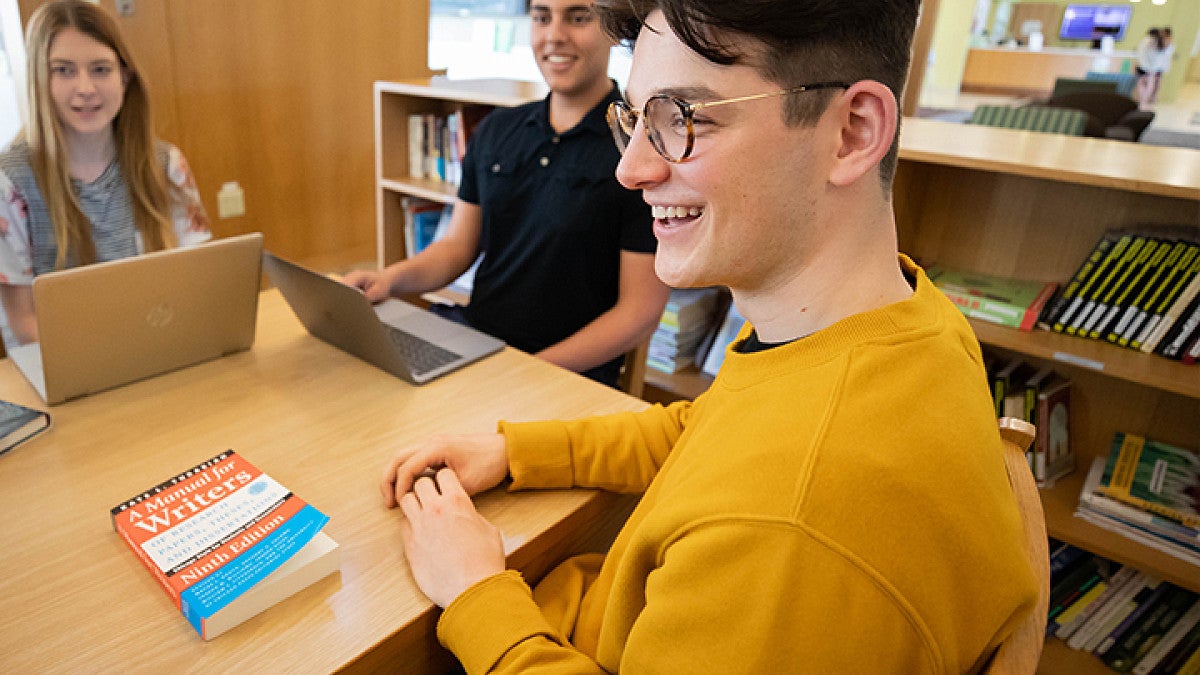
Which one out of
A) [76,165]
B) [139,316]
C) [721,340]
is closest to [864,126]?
[139,316]

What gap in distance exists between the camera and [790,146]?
0.67 meters

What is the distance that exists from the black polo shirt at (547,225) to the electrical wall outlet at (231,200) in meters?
2.06

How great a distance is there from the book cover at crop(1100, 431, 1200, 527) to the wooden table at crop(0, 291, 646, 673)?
1270 millimetres

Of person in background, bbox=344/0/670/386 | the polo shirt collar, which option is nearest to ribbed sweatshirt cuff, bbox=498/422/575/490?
person in background, bbox=344/0/670/386

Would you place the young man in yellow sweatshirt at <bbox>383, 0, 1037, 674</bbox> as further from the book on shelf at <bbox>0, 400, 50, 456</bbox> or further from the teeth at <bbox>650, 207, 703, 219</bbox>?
the book on shelf at <bbox>0, 400, 50, 456</bbox>

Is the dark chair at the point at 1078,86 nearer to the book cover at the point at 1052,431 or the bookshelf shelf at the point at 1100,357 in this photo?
the book cover at the point at 1052,431

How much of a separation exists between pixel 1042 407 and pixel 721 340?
1.01 metres

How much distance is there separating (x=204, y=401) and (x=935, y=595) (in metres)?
1.10

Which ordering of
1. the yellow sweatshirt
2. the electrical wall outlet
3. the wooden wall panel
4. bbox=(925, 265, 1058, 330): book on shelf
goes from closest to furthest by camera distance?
the yellow sweatshirt, bbox=(925, 265, 1058, 330): book on shelf, the wooden wall panel, the electrical wall outlet

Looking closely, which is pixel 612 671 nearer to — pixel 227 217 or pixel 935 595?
pixel 935 595

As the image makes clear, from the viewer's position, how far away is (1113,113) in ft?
13.3

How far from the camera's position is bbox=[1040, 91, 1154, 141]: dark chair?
12.9 feet

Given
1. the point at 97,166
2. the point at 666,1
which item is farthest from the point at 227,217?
the point at 666,1

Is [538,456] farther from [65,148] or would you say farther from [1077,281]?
[65,148]
